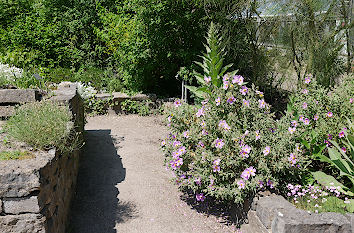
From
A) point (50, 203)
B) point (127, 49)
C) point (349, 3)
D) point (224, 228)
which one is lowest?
point (224, 228)

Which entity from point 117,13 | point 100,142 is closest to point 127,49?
point 117,13

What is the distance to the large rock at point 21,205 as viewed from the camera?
2345 millimetres

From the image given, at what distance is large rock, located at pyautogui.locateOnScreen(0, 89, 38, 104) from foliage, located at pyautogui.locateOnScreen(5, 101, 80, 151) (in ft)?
1.86

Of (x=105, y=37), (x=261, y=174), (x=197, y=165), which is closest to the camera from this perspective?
(x=261, y=174)

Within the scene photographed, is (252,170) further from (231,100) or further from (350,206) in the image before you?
(350,206)

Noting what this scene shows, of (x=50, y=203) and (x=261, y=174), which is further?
(x=261, y=174)

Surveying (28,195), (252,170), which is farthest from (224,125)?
(28,195)

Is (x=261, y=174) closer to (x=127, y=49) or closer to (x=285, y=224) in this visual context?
(x=285, y=224)

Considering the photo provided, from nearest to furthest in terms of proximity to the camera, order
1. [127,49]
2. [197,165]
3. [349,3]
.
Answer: [197,165], [349,3], [127,49]

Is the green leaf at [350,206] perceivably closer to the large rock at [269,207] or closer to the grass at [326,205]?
the grass at [326,205]

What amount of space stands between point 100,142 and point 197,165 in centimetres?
236

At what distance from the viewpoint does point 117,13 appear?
316 inches

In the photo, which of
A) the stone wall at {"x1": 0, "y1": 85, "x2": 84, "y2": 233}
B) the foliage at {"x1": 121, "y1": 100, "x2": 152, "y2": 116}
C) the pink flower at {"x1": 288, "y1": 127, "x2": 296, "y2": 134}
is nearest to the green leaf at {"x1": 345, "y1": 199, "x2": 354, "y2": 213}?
the pink flower at {"x1": 288, "y1": 127, "x2": 296, "y2": 134}

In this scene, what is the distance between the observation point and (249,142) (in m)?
3.38
